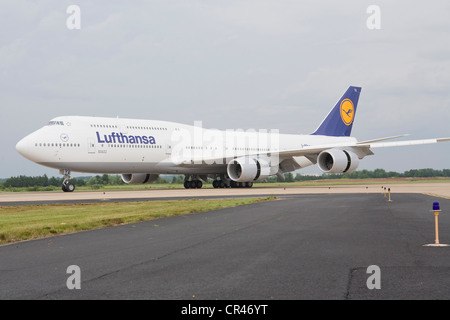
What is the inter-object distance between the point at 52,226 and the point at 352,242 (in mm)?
8089

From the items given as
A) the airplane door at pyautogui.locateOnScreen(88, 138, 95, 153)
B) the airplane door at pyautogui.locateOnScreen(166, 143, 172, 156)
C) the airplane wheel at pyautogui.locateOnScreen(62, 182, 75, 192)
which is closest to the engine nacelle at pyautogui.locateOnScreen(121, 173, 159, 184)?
the airplane door at pyautogui.locateOnScreen(166, 143, 172, 156)

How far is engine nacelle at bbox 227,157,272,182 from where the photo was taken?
3725cm

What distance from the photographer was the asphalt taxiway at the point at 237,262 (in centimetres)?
593

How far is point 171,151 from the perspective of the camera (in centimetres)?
3928

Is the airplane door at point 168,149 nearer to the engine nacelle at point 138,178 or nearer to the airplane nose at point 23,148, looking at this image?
the engine nacelle at point 138,178

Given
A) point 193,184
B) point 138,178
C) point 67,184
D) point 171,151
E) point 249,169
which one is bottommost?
point 193,184

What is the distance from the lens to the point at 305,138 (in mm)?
51125

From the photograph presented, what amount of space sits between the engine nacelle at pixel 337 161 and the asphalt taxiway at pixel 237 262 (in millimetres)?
24398

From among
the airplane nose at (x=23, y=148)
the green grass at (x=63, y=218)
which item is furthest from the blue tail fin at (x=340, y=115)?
the green grass at (x=63, y=218)

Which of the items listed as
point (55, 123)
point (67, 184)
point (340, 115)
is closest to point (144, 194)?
point (67, 184)

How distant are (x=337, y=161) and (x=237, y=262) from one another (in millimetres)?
31555

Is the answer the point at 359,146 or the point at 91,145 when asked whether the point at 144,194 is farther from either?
the point at 359,146
